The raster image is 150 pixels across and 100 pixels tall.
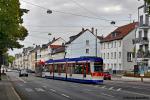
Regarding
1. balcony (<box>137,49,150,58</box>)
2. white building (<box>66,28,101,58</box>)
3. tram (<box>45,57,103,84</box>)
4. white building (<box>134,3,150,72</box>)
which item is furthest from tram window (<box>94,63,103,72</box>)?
white building (<box>66,28,101,58</box>)

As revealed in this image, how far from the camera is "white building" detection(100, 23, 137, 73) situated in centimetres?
10712

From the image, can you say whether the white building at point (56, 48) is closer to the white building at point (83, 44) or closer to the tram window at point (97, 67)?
the white building at point (83, 44)

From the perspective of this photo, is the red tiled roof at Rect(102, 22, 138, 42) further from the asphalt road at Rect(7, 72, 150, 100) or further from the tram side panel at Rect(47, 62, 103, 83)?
the asphalt road at Rect(7, 72, 150, 100)

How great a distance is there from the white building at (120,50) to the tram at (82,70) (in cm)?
4186

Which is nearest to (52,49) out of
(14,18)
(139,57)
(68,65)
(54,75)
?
(139,57)

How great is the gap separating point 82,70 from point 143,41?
1564 inches

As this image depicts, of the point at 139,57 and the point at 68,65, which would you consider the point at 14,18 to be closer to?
the point at 68,65

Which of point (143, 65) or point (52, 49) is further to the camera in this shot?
point (52, 49)

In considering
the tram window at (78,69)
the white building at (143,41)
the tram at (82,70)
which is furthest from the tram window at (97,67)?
the white building at (143,41)

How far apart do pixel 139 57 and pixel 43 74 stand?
63.4ft

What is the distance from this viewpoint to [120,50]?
10888 centimetres

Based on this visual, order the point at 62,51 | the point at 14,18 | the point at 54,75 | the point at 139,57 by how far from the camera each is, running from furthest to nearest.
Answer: the point at 62,51, the point at 139,57, the point at 54,75, the point at 14,18

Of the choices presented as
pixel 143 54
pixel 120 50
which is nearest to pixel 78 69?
pixel 143 54

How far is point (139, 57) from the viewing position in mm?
90125
